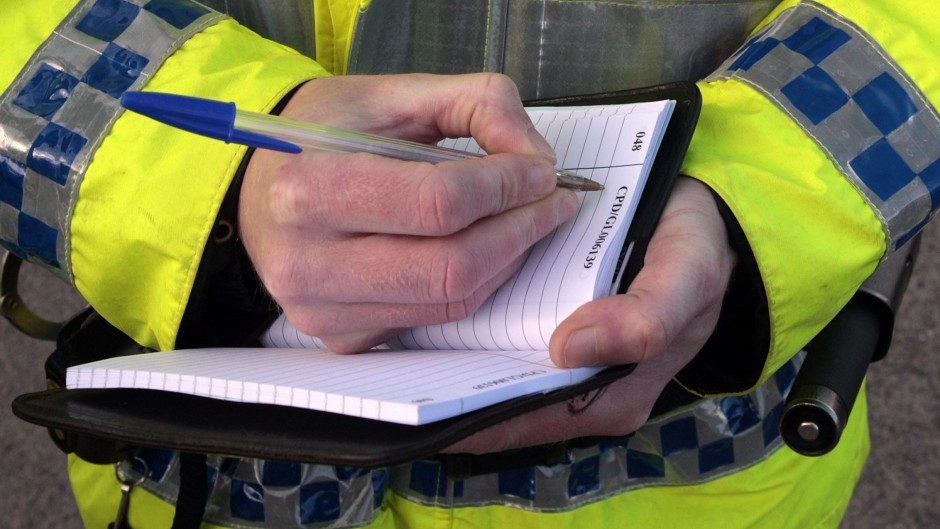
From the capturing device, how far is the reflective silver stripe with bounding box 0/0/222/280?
0.67 m

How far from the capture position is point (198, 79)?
67 cm

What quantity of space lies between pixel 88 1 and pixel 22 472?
119 centimetres

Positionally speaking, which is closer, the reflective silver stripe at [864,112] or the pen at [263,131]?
the pen at [263,131]

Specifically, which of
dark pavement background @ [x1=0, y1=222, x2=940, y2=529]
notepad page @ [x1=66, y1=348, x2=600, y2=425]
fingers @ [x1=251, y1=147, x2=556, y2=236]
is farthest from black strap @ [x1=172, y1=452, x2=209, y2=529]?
dark pavement background @ [x1=0, y1=222, x2=940, y2=529]

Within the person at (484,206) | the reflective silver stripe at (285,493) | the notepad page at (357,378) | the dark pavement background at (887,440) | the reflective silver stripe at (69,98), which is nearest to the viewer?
the notepad page at (357,378)

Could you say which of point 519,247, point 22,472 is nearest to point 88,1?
point 519,247

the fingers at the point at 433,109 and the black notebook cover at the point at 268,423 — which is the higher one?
the fingers at the point at 433,109

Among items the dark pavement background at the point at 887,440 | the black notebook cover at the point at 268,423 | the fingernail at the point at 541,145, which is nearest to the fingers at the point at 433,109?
the fingernail at the point at 541,145

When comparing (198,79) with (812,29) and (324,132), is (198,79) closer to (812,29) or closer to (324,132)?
(324,132)

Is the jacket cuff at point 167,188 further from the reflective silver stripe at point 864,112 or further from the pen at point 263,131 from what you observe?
the reflective silver stripe at point 864,112

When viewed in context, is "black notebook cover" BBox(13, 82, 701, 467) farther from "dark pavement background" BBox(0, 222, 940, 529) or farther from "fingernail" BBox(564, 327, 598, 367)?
"dark pavement background" BBox(0, 222, 940, 529)

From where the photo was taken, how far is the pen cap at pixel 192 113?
49cm

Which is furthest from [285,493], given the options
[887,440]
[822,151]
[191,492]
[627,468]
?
[887,440]

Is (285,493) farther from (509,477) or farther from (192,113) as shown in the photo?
(192,113)
